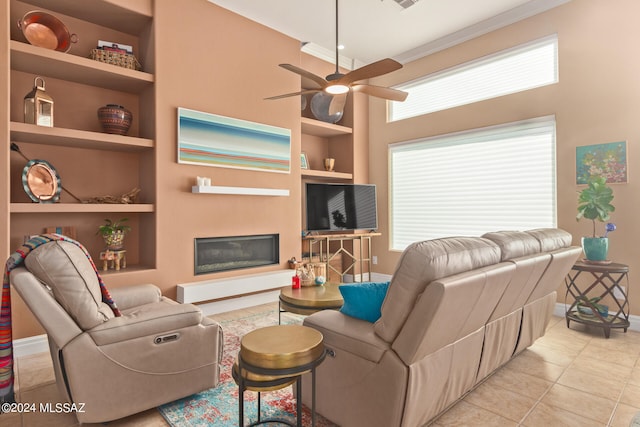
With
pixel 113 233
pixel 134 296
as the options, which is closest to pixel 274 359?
pixel 134 296

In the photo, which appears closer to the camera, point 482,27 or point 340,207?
point 482,27

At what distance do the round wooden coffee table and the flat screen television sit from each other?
1971 mm

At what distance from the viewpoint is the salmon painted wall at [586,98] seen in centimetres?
346

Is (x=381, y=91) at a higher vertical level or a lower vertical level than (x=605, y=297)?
higher

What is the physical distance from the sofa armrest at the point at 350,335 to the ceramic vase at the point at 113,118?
2884mm

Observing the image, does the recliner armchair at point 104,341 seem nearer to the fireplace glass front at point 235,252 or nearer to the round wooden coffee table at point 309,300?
the round wooden coffee table at point 309,300

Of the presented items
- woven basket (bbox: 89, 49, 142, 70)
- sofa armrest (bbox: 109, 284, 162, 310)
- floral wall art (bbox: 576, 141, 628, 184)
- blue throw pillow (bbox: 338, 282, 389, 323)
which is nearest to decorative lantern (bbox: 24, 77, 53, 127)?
woven basket (bbox: 89, 49, 142, 70)

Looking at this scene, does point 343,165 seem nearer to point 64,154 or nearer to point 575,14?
point 575,14

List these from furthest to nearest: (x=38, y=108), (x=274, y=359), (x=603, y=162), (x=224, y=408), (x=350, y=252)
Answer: (x=350, y=252), (x=603, y=162), (x=38, y=108), (x=224, y=408), (x=274, y=359)

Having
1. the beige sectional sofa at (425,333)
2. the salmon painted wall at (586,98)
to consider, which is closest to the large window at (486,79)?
the salmon painted wall at (586,98)

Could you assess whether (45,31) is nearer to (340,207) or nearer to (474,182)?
(340,207)

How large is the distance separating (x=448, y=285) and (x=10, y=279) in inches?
80.4

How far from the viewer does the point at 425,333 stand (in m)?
1.51

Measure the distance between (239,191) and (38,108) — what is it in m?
1.97
